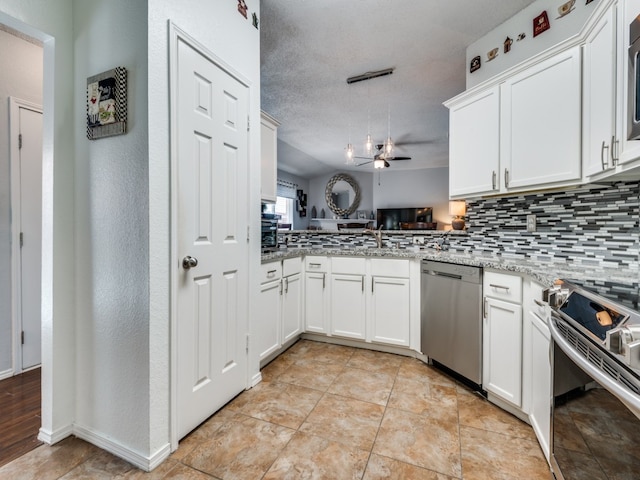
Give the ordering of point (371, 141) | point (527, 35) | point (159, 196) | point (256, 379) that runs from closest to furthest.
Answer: point (159, 196) → point (256, 379) → point (527, 35) → point (371, 141)

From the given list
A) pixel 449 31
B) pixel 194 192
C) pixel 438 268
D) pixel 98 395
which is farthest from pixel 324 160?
pixel 98 395

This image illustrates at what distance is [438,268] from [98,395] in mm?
2105

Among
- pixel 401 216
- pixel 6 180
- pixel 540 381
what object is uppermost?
pixel 401 216

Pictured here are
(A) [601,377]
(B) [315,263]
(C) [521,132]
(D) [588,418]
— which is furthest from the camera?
(B) [315,263]

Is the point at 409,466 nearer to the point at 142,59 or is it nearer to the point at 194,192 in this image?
the point at 194,192

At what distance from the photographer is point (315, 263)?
9.16 feet

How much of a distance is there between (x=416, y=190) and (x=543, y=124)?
614 cm

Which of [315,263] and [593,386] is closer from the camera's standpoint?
[593,386]

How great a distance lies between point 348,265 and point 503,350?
4.22ft

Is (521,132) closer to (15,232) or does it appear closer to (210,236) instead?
(210,236)

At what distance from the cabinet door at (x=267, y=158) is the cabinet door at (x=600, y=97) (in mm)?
2077

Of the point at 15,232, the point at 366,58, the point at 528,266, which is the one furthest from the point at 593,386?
the point at 15,232

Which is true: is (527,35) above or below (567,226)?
above

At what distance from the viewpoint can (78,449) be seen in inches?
57.1
